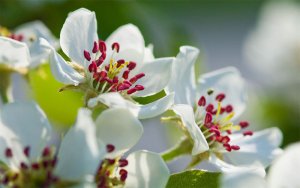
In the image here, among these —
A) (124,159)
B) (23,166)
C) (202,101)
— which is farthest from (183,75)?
(23,166)

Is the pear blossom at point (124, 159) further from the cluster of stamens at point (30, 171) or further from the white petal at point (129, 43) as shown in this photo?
the white petal at point (129, 43)

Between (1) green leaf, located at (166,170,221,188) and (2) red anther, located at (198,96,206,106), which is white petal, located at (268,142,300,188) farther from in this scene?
(2) red anther, located at (198,96,206,106)

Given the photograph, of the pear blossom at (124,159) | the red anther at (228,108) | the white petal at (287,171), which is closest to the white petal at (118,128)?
the pear blossom at (124,159)

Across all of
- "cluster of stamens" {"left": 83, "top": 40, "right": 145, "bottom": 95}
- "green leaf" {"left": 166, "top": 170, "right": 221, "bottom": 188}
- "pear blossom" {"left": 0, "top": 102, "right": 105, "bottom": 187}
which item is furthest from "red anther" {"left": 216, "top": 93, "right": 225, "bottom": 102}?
"pear blossom" {"left": 0, "top": 102, "right": 105, "bottom": 187}

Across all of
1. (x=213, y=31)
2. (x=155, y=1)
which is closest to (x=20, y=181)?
(x=155, y=1)

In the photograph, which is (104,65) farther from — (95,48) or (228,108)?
(228,108)

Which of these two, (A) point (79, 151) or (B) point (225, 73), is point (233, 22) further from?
(A) point (79, 151)
